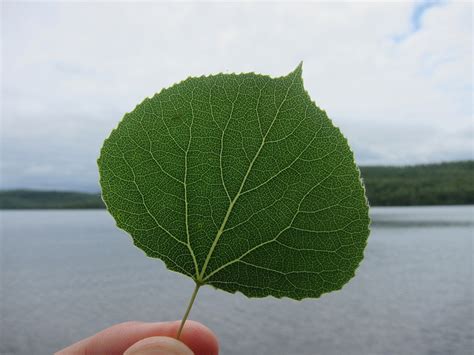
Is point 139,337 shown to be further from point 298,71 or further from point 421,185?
point 421,185

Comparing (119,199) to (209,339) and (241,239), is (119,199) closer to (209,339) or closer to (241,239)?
(241,239)

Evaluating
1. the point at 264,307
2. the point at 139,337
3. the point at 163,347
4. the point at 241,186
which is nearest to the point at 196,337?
the point at 139,337

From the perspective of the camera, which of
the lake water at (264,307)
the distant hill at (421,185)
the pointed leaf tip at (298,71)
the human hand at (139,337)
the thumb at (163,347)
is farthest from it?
the distant hill at (421,185)

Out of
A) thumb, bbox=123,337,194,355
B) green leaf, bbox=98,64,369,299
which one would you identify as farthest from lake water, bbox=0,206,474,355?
green leaf, bbox=98,64,369,299

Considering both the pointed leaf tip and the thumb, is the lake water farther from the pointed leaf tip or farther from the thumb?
the pointed leaf tip

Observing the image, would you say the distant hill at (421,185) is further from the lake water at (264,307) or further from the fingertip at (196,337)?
the fingertip at (196,337)

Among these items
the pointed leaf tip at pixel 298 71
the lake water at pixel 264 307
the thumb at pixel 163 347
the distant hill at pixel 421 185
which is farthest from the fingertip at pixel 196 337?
the distant hill at pixel 421 185

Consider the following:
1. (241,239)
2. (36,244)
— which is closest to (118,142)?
(241,239)
